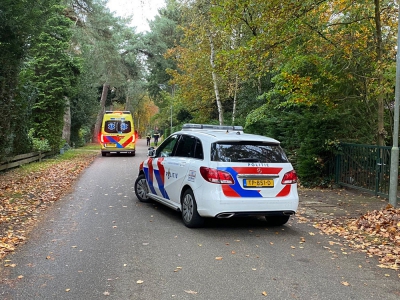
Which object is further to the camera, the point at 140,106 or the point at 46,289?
the point at 140,106

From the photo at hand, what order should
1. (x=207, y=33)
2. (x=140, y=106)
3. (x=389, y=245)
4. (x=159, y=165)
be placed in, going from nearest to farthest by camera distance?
1. (x=389, y=245)
2. (x=159, y=165)
3. (x=207, y=33)
4. (x=140, y=106)

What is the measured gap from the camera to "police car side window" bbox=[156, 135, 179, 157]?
8418 mm

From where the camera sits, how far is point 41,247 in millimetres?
5902

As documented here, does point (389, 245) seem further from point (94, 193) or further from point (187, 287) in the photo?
point (94, 193)

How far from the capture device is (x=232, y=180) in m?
6.60

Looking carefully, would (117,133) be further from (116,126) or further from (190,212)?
(190,212)

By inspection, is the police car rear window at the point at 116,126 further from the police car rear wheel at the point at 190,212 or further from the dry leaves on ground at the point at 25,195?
the police car rear wheel at the point at 190,212

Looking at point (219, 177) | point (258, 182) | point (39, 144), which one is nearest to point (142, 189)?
point (219, 177)

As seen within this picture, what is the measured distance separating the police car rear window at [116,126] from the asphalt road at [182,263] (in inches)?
684

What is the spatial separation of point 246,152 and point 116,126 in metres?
19.1

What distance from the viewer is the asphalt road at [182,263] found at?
14.2ft

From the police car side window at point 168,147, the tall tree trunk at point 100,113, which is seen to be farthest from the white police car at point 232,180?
the tall tree trunk at point 100,113

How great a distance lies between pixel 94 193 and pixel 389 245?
25.1 ft

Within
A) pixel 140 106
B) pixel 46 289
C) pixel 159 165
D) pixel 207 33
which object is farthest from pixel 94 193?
pixel 140 106
